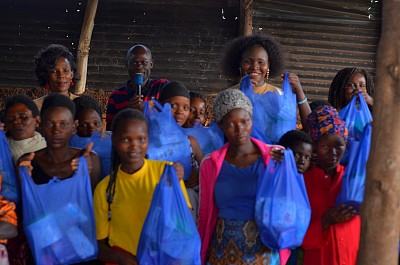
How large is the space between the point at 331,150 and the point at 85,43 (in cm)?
486

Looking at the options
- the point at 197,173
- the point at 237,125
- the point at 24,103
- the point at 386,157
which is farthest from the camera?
the point at 24,103

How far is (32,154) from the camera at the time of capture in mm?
3139

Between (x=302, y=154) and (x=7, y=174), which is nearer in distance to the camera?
(x=7, y=174)

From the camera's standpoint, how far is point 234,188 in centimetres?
308

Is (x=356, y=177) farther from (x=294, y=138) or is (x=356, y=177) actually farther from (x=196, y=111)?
(x=196, y=111)

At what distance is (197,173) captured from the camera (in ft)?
11.3

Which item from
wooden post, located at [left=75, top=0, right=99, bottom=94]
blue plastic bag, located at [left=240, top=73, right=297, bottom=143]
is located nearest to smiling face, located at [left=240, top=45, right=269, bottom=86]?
blue plastic bag, located at [left=240, top=73, right=297, bottom=143]

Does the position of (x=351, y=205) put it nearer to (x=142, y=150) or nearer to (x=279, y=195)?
(x=279, y=195)

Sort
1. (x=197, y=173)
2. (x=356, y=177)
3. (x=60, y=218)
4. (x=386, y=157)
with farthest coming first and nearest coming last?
(x=197, y=173)
(x=356, y=177)
(x=60, y=218)
(x=386, y=157)

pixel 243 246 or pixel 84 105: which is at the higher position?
pixel 84 105

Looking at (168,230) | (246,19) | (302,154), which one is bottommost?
(168,230)

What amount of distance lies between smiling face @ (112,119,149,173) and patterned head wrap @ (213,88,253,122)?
415mm

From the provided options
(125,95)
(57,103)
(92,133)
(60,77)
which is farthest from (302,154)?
(60,77)

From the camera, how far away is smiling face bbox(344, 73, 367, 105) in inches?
158
